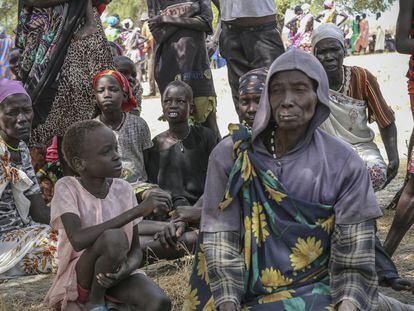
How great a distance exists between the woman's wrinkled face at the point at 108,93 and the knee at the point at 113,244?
226 centimetres

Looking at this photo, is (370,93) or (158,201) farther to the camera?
(370,93)

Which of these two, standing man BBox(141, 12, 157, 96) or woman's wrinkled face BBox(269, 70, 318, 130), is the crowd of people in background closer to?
woman's wrinkled face BBox(269, 70, 318, 130)

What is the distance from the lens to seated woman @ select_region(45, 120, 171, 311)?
3455mm

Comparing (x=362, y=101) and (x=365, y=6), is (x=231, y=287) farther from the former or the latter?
(x=365, y=6)

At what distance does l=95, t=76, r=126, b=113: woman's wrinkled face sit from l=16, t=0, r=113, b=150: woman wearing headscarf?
173mm

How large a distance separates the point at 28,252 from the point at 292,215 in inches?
93.6

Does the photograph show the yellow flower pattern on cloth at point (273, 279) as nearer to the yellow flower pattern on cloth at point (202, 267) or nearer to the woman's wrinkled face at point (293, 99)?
the yellow flower pattern on cloth at point (202, 267)

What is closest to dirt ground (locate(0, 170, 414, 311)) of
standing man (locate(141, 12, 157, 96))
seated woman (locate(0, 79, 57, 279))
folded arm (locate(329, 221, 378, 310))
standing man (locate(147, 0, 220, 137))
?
seated woman (locate(0, 79, 57, 279))

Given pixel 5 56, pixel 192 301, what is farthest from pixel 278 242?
pixel 5 56

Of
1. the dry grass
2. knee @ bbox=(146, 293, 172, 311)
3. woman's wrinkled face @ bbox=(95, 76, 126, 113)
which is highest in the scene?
woman's wrinkled face @ bbox=(95, 76, 126, 113)

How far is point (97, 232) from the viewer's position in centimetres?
350

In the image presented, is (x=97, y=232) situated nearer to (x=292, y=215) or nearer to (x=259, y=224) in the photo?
(x=259, y=224)

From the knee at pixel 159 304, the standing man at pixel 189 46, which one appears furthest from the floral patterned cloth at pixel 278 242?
the standing man at pixel 189 46

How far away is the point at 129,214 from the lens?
138 inches
